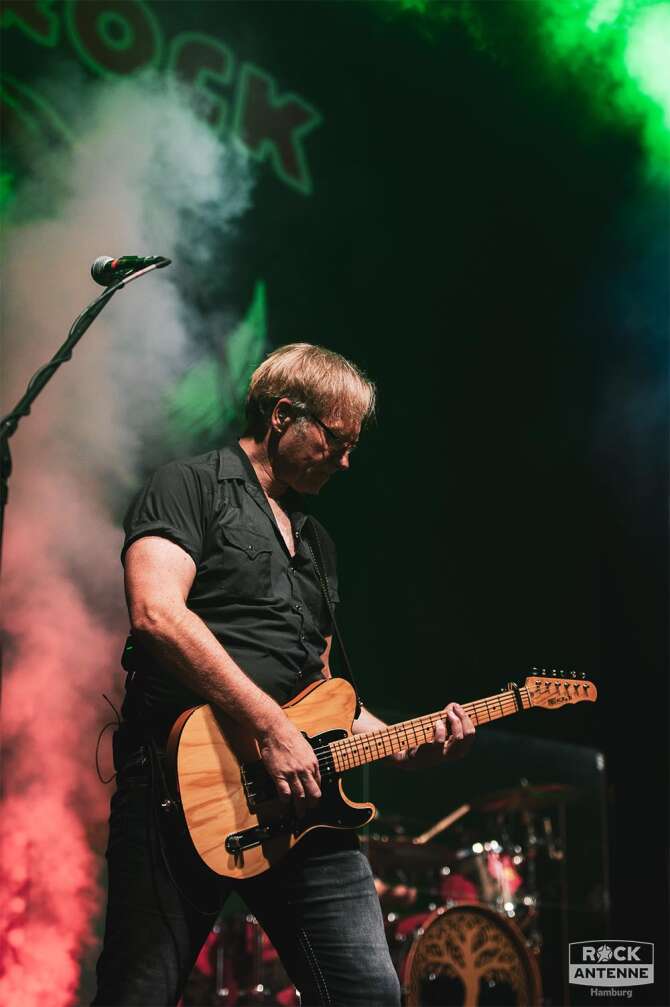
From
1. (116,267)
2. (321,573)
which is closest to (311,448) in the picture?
(321,573)

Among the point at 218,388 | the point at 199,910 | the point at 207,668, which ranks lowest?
the point at 199,910

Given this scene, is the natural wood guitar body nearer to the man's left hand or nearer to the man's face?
the man's left hand

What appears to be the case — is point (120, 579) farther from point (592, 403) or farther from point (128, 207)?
point (592, 403)

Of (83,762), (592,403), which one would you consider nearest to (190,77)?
(592,403)

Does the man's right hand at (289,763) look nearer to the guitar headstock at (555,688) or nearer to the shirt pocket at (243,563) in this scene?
the shirt pocket at (243,563)

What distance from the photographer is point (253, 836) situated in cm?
226

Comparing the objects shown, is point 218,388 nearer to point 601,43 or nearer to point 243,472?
point 243,472

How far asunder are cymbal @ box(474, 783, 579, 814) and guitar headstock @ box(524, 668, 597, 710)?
298 centimetres

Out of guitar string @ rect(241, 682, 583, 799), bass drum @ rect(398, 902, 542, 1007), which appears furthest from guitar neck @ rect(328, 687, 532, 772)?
bass drum @ rect(398, 902, 542, 1007)

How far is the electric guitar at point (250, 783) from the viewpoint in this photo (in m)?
2.21

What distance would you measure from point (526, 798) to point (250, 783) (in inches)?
163

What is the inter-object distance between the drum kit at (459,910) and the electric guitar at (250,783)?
7.65 feet

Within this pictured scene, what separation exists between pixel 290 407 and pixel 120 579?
6.86ft

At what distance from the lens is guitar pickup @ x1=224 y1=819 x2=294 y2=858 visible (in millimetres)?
2232
